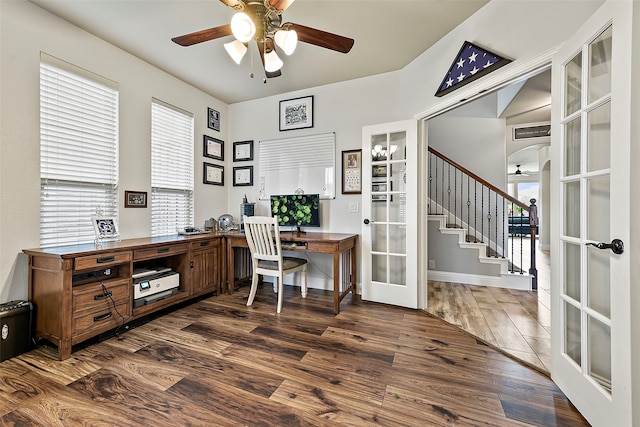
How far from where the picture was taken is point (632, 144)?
1.13 m

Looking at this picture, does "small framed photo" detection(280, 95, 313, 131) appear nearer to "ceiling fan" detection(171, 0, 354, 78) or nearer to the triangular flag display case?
"ceiling fan" detection(171, 0, 354, 78)

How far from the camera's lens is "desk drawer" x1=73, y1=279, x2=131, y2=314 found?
2037 millimetres

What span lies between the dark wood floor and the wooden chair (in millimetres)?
548

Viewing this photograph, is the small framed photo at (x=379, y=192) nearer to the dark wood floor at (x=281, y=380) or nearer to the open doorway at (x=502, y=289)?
the open doorway at (x=502, y=289)

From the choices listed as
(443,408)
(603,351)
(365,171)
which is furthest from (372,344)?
(365,171)

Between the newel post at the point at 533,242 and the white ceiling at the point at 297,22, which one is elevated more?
the white ceiling at the point at 297,22

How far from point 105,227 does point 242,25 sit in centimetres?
221

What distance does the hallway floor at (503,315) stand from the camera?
2.13 metres

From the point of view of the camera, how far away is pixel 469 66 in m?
2.23

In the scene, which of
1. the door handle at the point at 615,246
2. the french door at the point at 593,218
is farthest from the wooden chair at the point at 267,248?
the door handle at the point at 615,246

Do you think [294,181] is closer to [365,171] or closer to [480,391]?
[365,171]

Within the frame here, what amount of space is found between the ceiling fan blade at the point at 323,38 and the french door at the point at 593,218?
1.31 metres

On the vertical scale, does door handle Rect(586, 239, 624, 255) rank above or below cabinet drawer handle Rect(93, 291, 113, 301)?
above

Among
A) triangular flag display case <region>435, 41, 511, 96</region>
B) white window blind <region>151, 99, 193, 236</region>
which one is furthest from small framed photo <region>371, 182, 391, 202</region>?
white window blind <region>151, 99, 193, 236</region>
